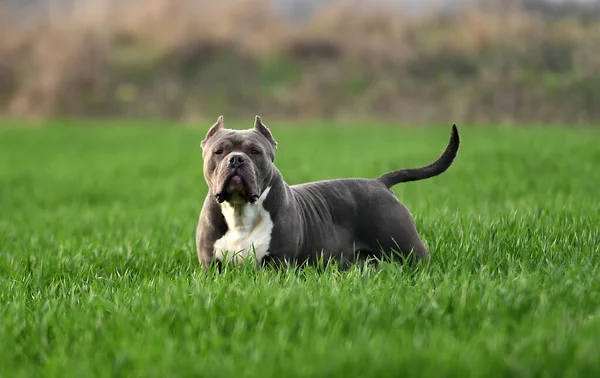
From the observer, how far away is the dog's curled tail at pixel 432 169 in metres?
5.32

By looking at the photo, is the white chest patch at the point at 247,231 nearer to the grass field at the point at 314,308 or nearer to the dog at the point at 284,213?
the dog at the point at 284,213

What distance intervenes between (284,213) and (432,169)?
3.91ft

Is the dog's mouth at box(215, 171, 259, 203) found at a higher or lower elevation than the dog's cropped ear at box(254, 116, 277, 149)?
lower

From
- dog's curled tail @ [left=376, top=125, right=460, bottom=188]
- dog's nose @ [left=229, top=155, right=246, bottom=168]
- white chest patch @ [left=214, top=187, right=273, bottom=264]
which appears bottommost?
white chest patch @ [left=214, top=187, right=273, bottom=264]

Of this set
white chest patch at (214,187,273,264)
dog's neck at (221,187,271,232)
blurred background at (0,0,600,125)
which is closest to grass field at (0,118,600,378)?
white chest patch at (214,187,273,264)

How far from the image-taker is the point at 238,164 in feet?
14.5

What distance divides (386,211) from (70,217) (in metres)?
6.18

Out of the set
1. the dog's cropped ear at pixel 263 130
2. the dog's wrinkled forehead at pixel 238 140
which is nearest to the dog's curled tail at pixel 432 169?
the dog's cropped ear at pixel 263 130

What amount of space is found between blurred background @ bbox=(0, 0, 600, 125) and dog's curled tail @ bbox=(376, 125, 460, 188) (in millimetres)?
18092

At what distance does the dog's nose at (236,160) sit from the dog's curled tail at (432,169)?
4.27 feet

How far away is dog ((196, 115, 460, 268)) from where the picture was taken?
15.1ft

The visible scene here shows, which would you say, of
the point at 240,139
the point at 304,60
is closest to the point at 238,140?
the point at 240,139

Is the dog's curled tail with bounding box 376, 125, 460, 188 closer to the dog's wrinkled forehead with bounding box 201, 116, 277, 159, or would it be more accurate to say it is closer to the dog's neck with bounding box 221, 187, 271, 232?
the dog's wrinkled forehead with bounding box 201, 116, 277, 159

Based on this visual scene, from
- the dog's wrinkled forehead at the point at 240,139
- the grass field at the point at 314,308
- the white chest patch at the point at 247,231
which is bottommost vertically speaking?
the grass field at the point at 314,308
